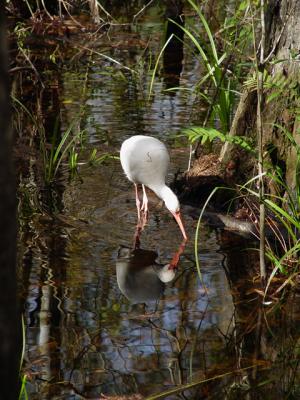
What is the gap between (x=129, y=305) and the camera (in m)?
5.75

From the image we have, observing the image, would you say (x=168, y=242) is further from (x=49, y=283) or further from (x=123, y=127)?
(x=123, y=127)

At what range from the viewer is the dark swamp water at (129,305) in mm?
4701

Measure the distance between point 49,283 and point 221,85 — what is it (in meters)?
2.52

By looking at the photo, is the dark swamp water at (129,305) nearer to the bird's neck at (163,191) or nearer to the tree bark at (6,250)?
the bird's neck at (163,191)

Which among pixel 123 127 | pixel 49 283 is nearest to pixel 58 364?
pixel 49 283

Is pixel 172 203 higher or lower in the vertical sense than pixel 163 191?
lower

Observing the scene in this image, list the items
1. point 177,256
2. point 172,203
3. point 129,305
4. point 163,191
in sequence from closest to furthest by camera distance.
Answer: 1. point 129,305
2. point 177,256
3. point 172,203
4. point 163,191

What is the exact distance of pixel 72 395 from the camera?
451 cm

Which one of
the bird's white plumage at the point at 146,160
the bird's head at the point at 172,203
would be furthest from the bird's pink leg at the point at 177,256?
the bird's white plumage at the point at 146,160

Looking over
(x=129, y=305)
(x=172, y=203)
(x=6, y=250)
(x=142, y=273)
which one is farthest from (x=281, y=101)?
(x=6, y=250)

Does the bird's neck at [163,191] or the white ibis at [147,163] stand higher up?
the white ibis at [147,163]

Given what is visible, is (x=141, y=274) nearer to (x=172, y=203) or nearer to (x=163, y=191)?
(x=172, y=203)

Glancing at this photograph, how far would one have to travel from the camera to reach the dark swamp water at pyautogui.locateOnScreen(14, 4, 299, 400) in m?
4.70

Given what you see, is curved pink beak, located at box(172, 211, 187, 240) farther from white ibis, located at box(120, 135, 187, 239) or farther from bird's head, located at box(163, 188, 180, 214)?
white ibis, located at box(120, 135, 187, 239)
